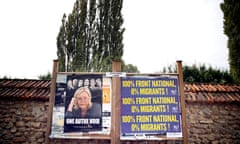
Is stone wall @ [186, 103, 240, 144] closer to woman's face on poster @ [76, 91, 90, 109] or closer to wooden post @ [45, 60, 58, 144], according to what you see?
woman's face on poster @ [76, 91, 90, 109]

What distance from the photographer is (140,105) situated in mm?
3734

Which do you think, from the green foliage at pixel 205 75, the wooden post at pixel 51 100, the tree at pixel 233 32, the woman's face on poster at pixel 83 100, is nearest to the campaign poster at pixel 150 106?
the woman's face on poster at pixel 83 100

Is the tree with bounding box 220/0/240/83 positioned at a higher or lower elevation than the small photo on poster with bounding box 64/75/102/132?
higher

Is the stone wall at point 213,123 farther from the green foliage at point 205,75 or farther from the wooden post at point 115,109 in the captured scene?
the green foliage at point 205,75

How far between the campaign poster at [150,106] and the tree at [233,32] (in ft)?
13.8

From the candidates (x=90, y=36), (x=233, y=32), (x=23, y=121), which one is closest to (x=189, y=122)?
(x=23, y=121)

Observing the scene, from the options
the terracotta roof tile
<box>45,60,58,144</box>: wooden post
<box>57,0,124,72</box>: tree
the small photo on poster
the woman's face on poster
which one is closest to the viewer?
<box>45,60,58,144</box>: wooden post

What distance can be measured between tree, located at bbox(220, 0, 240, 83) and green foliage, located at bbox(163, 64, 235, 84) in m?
3.09

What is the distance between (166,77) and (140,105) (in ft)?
2.67

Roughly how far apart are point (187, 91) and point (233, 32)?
3768 millimetres

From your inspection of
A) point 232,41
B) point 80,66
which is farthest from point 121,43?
point 232,41

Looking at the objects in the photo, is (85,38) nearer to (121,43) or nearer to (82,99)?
(121,43)

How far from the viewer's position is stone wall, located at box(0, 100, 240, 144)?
4.44 m

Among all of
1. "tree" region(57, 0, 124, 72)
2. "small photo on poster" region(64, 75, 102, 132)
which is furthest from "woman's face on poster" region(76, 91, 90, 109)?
"tree" region(57, 0, 124, 72)
